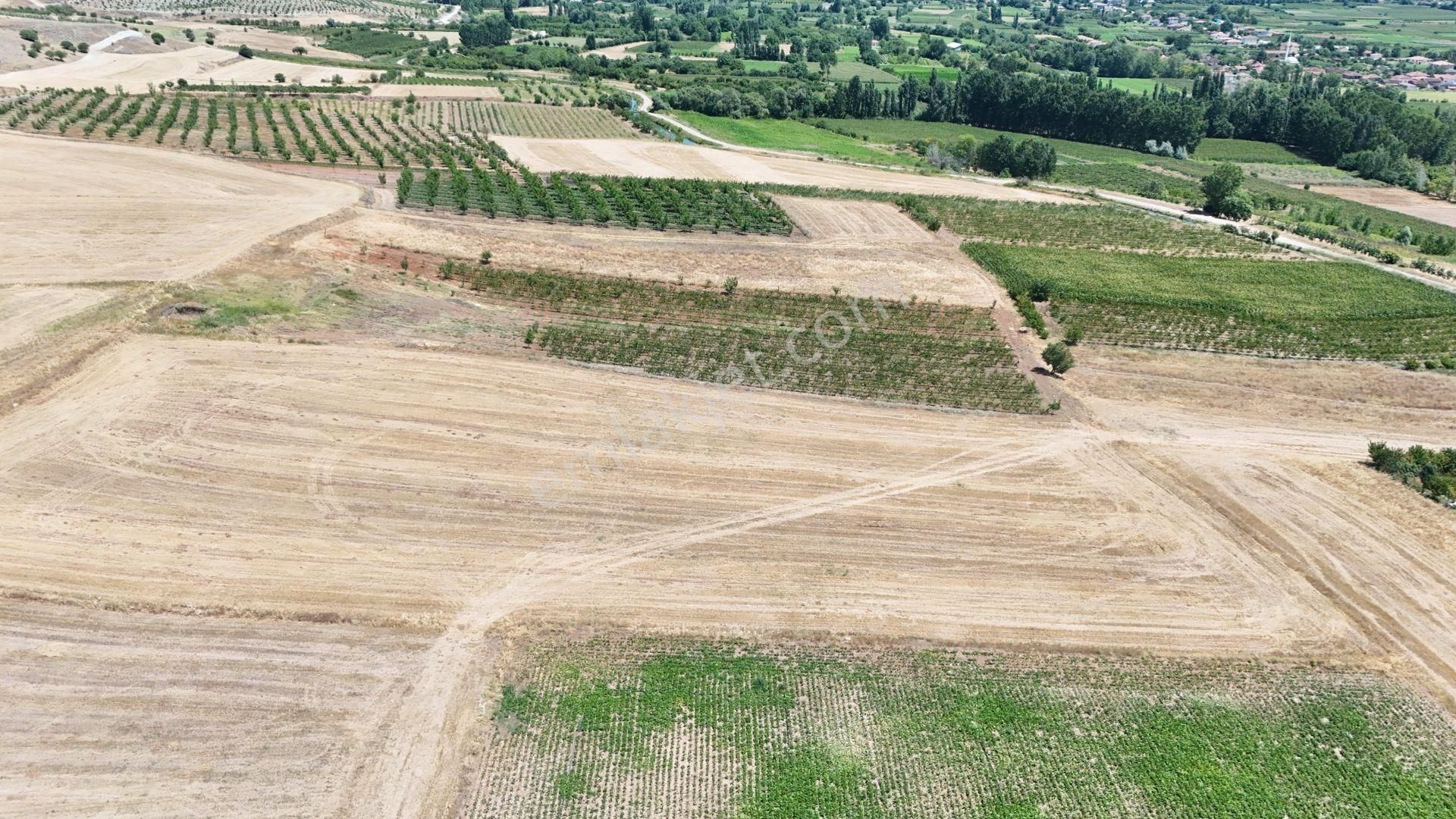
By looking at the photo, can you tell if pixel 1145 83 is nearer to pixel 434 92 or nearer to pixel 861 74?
pixel 861 74

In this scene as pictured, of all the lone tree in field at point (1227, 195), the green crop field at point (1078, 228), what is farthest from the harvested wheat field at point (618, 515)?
the lone tree in field at point (1227, 195)

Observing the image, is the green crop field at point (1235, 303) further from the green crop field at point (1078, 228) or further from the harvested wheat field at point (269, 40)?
the harvested wheat field at point (269, 40)

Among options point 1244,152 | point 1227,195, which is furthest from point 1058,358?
point 1244,152

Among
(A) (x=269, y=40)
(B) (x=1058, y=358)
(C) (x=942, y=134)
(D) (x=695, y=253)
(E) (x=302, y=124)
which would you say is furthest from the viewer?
(A) (x=269, y=40)

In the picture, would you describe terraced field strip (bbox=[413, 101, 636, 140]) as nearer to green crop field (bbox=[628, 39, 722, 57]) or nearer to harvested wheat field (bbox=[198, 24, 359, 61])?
harvested wheat field (bbox=[198, 24, 359, 61])

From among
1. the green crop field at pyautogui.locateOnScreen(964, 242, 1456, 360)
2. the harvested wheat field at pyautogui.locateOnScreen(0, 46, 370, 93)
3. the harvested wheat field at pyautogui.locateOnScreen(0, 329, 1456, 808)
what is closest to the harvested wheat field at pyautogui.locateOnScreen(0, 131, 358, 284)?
the harvested wheat field at pyautogui.locateOnScreen(0, 329, 1456, 808)

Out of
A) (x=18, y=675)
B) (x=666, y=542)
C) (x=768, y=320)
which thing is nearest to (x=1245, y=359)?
(x=768, y=320)

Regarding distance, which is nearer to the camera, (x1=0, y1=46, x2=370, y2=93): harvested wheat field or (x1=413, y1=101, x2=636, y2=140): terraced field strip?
(x1=413, y1=101, x2=636, y2=140): terraced field strip
